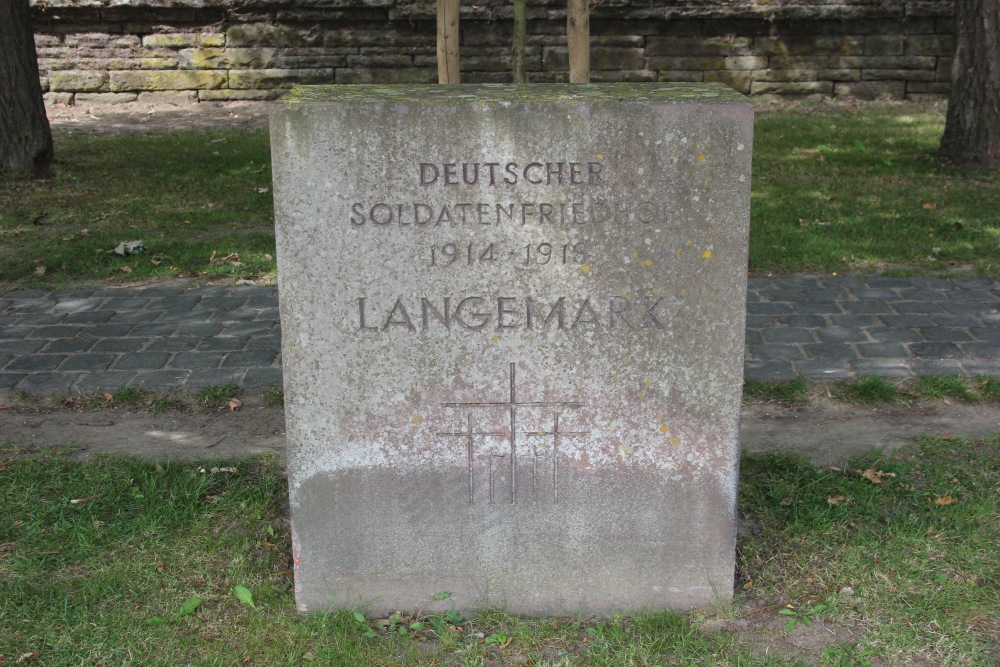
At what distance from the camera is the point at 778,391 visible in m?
4.77

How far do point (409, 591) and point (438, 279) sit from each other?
40.3 inches

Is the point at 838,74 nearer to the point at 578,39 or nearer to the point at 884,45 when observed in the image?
the point at 884,45

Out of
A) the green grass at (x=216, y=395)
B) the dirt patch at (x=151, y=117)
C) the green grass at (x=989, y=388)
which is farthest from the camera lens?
the dirt patch at (x=151, y=117)

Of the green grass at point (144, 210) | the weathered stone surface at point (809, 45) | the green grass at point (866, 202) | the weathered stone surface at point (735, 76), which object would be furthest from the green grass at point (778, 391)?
the weathered stone surface at point (809, 45)

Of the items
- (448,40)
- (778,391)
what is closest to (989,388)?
(778,391)

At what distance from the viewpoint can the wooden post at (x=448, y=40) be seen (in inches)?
252

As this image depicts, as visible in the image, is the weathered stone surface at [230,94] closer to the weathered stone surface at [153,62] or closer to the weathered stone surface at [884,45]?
the weathered stone surface at [153,62]

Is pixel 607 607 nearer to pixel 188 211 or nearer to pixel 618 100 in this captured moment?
pixel 618 100

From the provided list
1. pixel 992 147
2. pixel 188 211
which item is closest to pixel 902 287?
pixel 992 147

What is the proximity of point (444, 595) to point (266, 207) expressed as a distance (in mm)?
5984

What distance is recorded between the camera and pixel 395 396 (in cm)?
296

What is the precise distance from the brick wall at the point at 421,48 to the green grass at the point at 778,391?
8818 millimetres

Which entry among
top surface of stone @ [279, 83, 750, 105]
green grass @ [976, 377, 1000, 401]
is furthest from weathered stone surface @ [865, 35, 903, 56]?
top surface of stone @ [279, 83, 750, 105]

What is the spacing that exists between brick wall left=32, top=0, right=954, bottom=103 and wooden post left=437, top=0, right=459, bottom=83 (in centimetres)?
647
